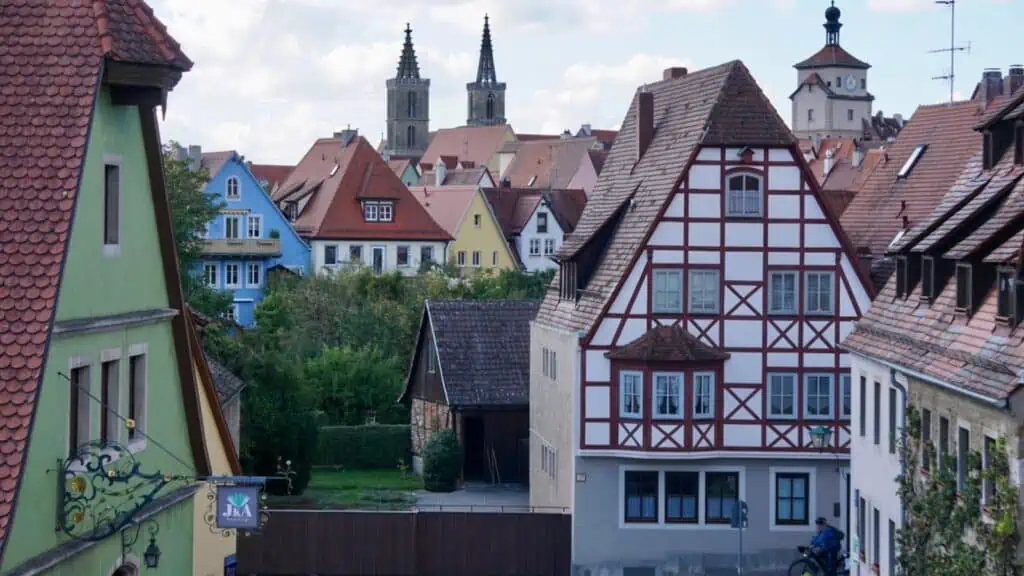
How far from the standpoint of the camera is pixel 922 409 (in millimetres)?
26797

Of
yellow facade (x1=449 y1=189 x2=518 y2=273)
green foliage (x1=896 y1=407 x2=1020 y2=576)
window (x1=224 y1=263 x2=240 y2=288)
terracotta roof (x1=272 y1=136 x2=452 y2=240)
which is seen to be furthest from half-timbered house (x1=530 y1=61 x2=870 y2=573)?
yellow facade (x1=449 y1=189 x2=518 y2=273)

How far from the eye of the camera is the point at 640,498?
39.4m

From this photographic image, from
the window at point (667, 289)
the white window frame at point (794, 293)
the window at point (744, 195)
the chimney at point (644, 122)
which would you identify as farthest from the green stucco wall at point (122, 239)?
the chimney at point (644, 122)

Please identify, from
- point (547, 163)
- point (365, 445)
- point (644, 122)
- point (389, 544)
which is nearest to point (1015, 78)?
point (644, 122)

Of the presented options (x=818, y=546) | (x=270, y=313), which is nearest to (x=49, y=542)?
(x=818, y=546)

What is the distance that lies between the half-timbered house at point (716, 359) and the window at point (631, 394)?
0.09 feet

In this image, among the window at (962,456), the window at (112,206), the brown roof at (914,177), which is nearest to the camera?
the window at (112,206)

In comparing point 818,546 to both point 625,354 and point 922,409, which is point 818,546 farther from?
point 922,409

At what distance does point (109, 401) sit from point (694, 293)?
23.3 meters

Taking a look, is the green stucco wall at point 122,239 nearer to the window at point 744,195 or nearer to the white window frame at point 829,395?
the window at point 744,195

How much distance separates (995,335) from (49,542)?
12.1 metres

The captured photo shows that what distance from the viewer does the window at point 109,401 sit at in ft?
56.1

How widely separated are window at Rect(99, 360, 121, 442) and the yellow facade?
8425 cm

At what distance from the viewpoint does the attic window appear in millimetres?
42094
